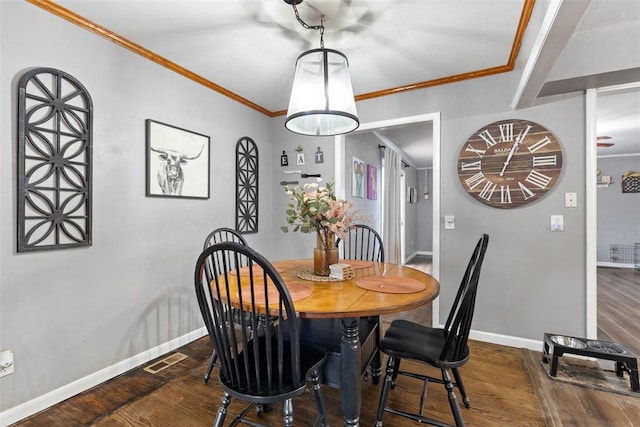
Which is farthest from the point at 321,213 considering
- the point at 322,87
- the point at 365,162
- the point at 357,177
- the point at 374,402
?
the point at 365,162

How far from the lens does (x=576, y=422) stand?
1.58 meters

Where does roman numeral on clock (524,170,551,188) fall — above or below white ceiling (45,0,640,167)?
below

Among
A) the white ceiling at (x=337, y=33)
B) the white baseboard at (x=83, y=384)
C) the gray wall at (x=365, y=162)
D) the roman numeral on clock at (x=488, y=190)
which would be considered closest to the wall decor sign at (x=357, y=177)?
the gray wall at (x=365, y=162)

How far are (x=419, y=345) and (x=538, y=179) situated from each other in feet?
6.00

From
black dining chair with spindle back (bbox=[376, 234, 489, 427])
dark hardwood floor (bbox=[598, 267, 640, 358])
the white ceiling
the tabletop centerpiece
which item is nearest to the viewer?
black dining chair with spindle back (bbox=[376, 234, 489, 427])

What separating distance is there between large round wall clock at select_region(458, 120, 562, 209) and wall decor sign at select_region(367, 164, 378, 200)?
185cm

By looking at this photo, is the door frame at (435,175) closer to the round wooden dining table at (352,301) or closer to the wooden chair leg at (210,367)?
the round wooden dining table at (352,301)

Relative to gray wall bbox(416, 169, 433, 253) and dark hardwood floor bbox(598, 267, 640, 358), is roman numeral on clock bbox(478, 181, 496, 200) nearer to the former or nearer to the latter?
dark hardwood floor bbox(598, 267, 640, 358)

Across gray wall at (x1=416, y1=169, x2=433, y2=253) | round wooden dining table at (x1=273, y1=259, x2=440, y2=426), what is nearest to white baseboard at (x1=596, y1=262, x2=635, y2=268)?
gray wall at (x1=416, y1=169, x2=433, y2=253)

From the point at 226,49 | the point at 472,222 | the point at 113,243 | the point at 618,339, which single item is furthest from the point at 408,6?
the point at 618,339

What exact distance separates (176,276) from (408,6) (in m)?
2.55

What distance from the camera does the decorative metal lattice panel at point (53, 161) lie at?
63.8 inches

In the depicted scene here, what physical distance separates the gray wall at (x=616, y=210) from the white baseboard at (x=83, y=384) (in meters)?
7.93

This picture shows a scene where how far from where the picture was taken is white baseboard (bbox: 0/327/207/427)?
159 centimetres
